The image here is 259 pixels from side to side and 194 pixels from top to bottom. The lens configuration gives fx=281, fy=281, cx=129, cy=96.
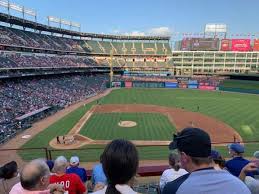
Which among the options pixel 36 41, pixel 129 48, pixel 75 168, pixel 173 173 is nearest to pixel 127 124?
pixel 75 168

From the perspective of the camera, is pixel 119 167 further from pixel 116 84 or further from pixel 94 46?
pixel 94 46

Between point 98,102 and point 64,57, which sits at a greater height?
point 64,57

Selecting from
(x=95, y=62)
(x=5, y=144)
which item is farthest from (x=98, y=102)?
(x=95, y=62)

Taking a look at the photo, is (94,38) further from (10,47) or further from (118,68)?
(10,47)

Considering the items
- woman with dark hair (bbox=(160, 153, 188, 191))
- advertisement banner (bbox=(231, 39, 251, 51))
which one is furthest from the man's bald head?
advertisement banner (bbox=(231, 39, 251, 51))

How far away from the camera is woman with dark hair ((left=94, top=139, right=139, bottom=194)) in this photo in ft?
8.73

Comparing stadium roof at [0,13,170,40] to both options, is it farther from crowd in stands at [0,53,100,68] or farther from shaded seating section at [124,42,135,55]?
crowd in stands at [0,53,100,68]

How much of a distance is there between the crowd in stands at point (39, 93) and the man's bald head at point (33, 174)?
27119 millimetres

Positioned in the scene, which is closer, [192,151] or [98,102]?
[192,151]

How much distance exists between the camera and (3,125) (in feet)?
100

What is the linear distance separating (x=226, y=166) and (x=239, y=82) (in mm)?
77420

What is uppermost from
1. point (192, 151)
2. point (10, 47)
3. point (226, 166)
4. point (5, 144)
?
point (10, 47)

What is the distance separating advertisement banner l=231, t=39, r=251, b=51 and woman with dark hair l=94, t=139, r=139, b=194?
113612mm

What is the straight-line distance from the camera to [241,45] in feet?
349
